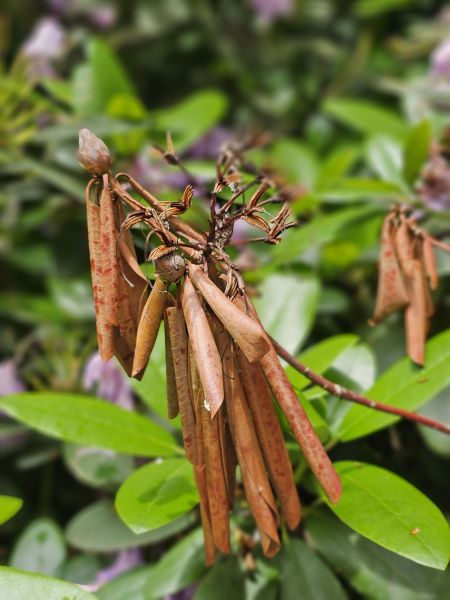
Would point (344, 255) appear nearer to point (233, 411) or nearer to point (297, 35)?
point (233, 411)

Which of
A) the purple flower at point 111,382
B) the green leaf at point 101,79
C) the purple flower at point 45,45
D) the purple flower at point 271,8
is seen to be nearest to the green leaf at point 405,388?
the purple flower at point 111,382

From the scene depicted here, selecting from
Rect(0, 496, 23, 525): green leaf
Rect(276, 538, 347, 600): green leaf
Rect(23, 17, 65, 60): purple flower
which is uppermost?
Rect(23, 17, 65, 60): purple flower

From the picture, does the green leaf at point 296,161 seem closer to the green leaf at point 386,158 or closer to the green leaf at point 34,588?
the green leaf at point 386,158

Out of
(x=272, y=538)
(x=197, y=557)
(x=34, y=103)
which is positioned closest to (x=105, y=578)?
(x=197, y=557)

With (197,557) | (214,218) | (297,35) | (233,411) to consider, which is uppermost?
(297,35)

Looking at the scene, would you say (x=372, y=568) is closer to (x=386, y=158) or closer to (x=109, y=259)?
(x=109, y=259)

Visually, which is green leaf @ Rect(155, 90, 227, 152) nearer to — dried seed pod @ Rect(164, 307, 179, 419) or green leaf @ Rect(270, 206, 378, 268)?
green leaf @ Rect(270, 206, 378, 268)

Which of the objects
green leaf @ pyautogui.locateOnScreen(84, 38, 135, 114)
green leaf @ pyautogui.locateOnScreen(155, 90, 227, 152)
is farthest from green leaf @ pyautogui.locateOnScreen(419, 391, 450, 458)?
green leaf @ pyautogui.locateOnScreen(84, 38, 135, 114)
